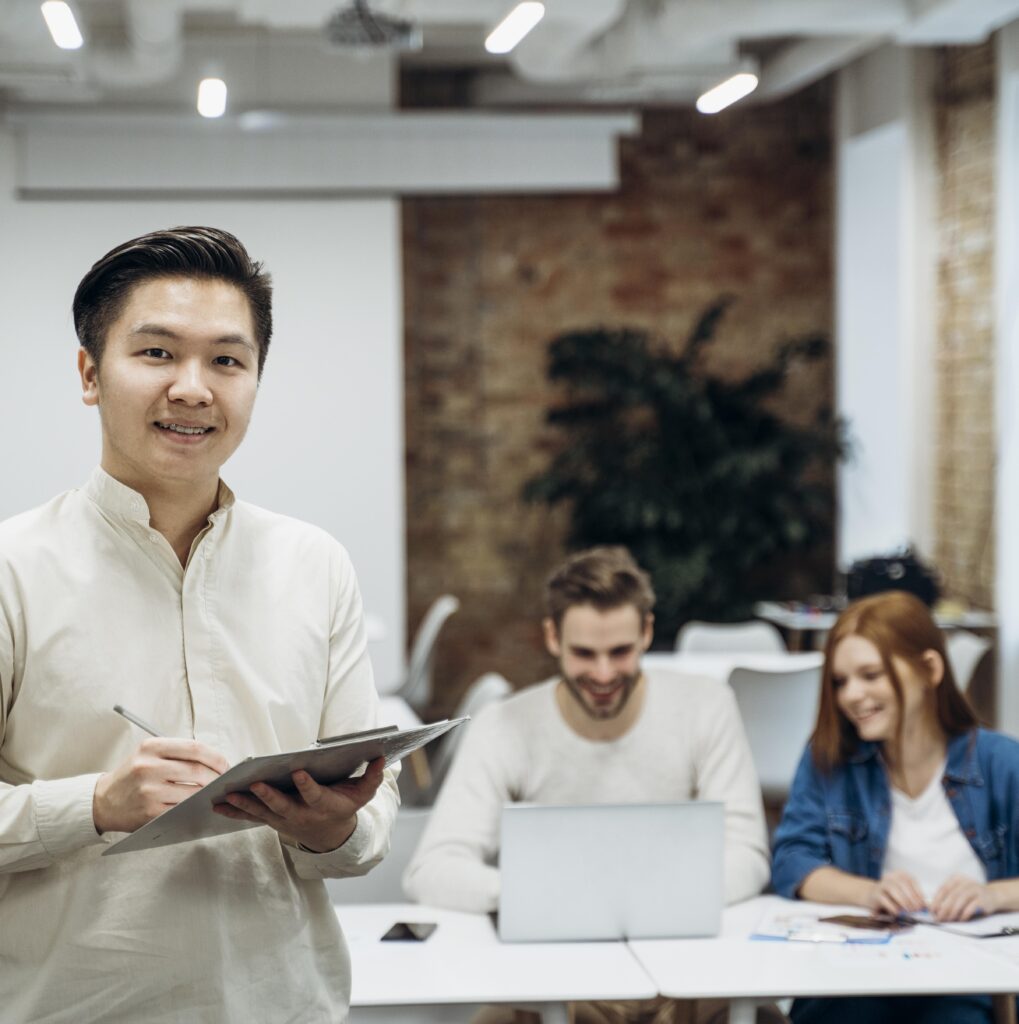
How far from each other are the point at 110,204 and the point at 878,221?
4.00 metres

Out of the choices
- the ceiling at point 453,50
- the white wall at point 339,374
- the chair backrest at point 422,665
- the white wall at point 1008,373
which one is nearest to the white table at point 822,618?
the white wall at point 1008,373

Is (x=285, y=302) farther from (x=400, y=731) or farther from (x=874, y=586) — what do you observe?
(x=400, y=731)

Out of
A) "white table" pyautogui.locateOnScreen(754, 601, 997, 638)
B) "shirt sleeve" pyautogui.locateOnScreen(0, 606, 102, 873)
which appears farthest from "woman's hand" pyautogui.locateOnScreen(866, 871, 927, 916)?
"white table" pyautogui.locateOnScreen(754, 601, 997, 638)

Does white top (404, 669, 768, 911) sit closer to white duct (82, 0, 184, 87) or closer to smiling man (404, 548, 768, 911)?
smiling man (404, 548, 768, 911)

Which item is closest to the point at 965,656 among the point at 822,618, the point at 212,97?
the point at 822,618

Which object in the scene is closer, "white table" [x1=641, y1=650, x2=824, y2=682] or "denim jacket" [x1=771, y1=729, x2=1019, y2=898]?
"denim jacket" [x1=771, y1=729, x2=1019, y2=898]

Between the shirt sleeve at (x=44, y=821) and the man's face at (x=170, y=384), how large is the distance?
0.32m

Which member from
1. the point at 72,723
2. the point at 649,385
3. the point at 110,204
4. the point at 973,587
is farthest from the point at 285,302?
the point at 72,723

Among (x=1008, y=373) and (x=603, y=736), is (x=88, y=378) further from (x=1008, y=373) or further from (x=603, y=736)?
(x=1008, y=373)

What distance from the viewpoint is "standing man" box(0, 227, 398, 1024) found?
1.37 m

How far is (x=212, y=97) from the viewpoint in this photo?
186 inches

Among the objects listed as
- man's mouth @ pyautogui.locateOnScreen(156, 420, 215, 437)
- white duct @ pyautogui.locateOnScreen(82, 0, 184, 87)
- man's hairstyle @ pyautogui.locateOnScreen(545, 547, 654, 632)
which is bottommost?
man's hairstyle @ pyautogui.locateOnScreen(545, 547, 654, 632)

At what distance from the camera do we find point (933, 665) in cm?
290

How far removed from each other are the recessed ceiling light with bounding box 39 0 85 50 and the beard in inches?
76.5
